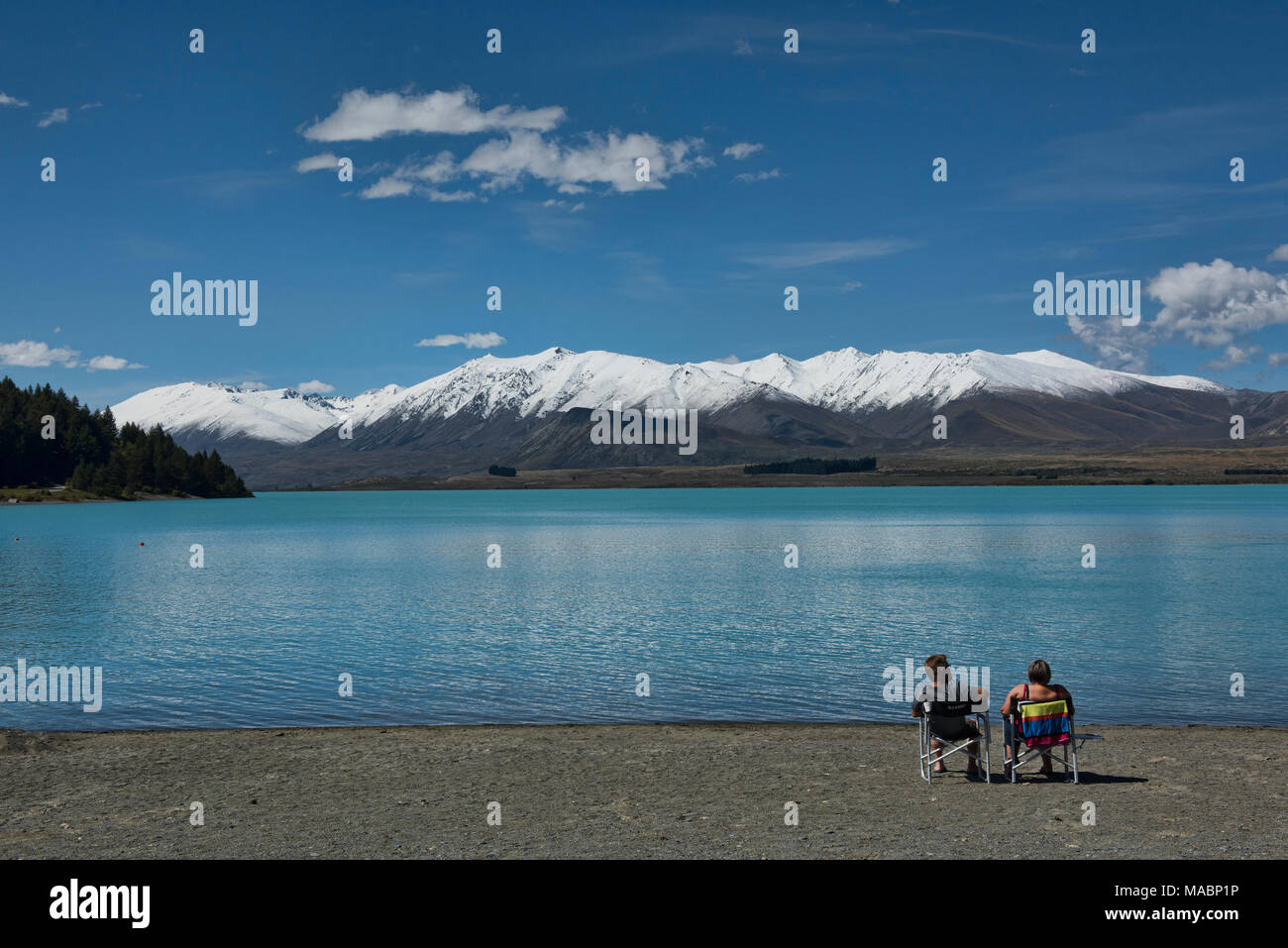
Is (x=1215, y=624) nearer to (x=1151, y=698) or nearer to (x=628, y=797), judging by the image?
(x=1151, y=698)

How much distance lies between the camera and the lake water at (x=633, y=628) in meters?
31.5

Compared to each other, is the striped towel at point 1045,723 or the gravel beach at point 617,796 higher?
the striped towel at point 1045,723

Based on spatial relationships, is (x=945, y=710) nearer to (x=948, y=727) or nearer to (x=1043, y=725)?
(x=948, y=727)

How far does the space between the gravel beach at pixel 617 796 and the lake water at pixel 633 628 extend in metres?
5.13

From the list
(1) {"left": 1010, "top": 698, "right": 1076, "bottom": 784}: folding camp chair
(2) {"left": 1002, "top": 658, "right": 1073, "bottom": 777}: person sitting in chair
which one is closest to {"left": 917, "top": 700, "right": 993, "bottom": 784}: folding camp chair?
(2) {"left": 1002, "top": 658, "right": 1073, "bottom": 777}: person sitting in chair

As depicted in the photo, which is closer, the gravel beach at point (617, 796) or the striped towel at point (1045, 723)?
the gravel beach at point (617, 796)

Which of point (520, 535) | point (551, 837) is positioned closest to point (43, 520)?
point (520, 535)

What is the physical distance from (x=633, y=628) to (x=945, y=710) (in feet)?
102

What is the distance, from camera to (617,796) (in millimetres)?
18312

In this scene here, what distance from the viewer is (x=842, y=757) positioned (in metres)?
21.8

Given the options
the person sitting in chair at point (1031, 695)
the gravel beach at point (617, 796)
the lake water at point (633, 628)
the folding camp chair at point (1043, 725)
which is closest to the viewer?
the gravel beach at point (617, 796)

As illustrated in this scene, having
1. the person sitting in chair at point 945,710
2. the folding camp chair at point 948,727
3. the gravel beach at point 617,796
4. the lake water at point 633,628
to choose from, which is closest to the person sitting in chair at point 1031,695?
the folding camp chair at point 948,727

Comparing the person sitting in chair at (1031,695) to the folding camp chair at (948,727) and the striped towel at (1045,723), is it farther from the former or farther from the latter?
the folding camp chair at (948,727)
